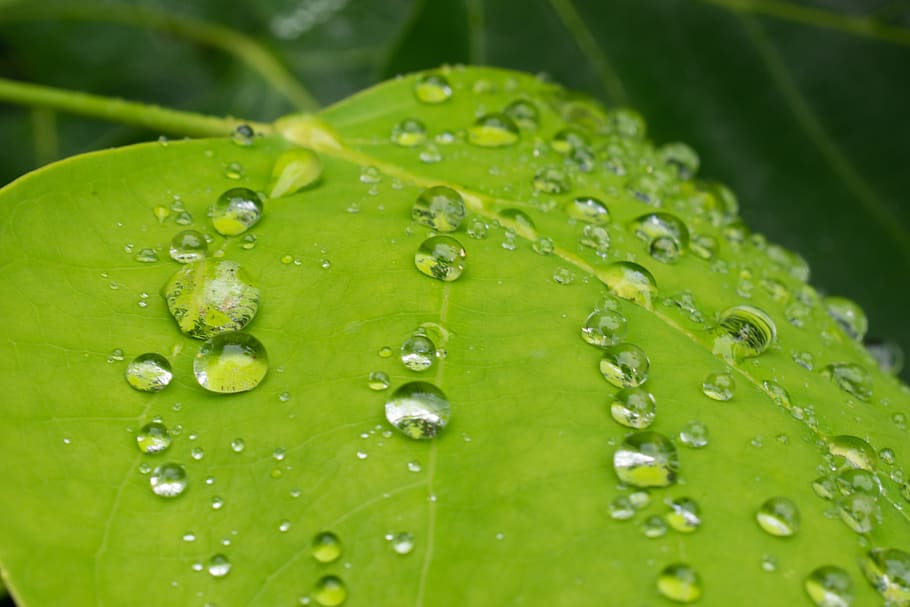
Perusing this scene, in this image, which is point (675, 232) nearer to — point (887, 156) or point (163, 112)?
point (163, 112)

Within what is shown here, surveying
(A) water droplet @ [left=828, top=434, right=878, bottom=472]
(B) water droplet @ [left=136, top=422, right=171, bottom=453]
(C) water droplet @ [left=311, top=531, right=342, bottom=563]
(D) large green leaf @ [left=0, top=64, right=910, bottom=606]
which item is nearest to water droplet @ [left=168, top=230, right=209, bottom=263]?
(D) large green leaf @ [left=0, top=64, right=910, bottom=606]

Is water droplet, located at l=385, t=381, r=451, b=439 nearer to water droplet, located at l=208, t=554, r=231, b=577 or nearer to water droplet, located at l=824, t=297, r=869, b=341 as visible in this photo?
water droplet, located at l=208, t=554, r=231, b=577

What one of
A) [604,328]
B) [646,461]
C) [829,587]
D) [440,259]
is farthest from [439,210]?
[829,587]

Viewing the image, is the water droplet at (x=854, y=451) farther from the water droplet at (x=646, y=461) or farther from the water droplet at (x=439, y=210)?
the water droplet at (x=439, y=210)

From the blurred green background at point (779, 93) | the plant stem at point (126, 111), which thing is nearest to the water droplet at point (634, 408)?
the plant stem at point (126, 111)

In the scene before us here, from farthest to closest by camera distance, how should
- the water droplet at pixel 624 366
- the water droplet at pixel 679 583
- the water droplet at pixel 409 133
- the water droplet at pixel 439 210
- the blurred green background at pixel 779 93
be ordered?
the blurred green background at pixel 779 93 → the water droplet at pixel 409 133 → the water droplet at pixel 439 210 → the water droplet at pixel 624 366 → the water droplet at pixel 679 583

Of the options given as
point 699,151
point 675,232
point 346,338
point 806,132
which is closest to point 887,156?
point 806,132
